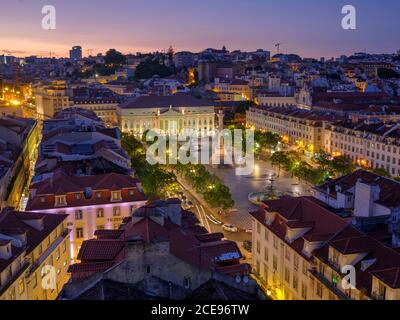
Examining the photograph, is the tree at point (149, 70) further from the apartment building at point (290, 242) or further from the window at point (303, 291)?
the window at point (303, 291)

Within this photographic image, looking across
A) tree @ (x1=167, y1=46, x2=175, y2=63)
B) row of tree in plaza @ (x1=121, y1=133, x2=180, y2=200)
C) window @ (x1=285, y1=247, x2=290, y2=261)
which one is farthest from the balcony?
tree @ (x1=167, y1=46, x2=175, y2=63)

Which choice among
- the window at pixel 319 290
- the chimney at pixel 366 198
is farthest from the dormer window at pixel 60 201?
the chimney at pixel 366 198

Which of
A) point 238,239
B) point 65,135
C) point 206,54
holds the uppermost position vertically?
point 206,54

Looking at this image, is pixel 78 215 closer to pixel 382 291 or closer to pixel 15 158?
pixel 382 291

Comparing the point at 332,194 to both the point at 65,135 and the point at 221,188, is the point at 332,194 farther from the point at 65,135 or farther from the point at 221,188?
the point at 65,135
